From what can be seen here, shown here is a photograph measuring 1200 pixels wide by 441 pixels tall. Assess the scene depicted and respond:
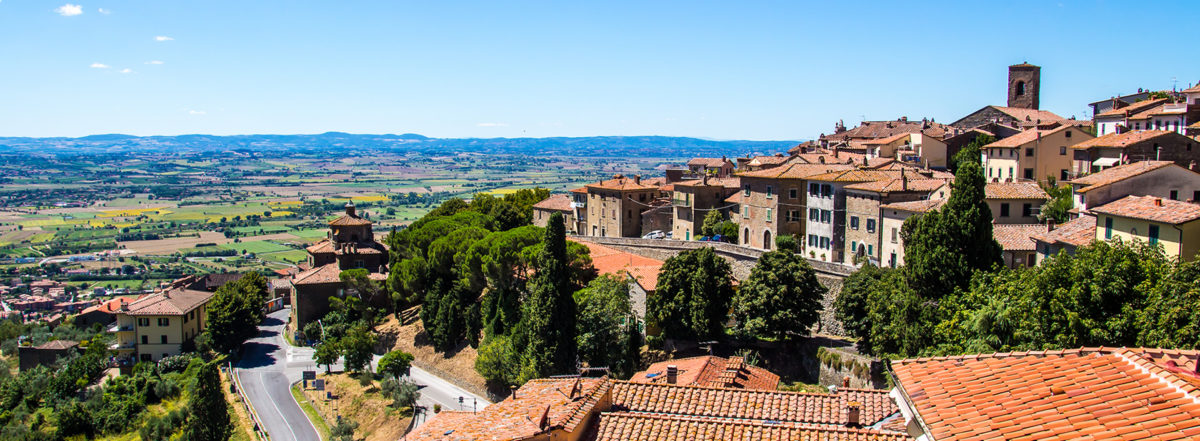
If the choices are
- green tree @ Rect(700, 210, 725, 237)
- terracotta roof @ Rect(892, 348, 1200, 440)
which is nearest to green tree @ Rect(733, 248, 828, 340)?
green tree @ Rect(700, 210, 725, 237)

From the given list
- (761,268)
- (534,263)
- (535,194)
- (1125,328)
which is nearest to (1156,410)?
(1125,328)

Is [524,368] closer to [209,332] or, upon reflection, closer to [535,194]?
[209,332]

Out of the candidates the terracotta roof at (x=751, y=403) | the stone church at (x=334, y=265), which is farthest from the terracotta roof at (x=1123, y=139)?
the stone church at (x=334, y=265)

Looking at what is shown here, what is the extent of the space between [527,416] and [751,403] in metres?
4.67

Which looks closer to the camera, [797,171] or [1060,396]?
[1060,396]

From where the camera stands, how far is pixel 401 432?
Result: 3906 centimetres

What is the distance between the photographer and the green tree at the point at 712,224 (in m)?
56.8

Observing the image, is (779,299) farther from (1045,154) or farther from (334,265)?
(334,265)

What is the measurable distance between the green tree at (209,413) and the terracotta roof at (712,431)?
3294 cm

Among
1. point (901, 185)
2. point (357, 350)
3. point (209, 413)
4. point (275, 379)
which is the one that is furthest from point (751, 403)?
point (275, 379)

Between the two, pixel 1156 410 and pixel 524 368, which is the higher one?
pixel 1156 410

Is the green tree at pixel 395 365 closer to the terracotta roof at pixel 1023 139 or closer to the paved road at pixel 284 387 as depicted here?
the paved road at pixel 284 387

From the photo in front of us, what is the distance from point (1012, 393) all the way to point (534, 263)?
34.9m

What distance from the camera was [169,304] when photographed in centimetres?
6312
